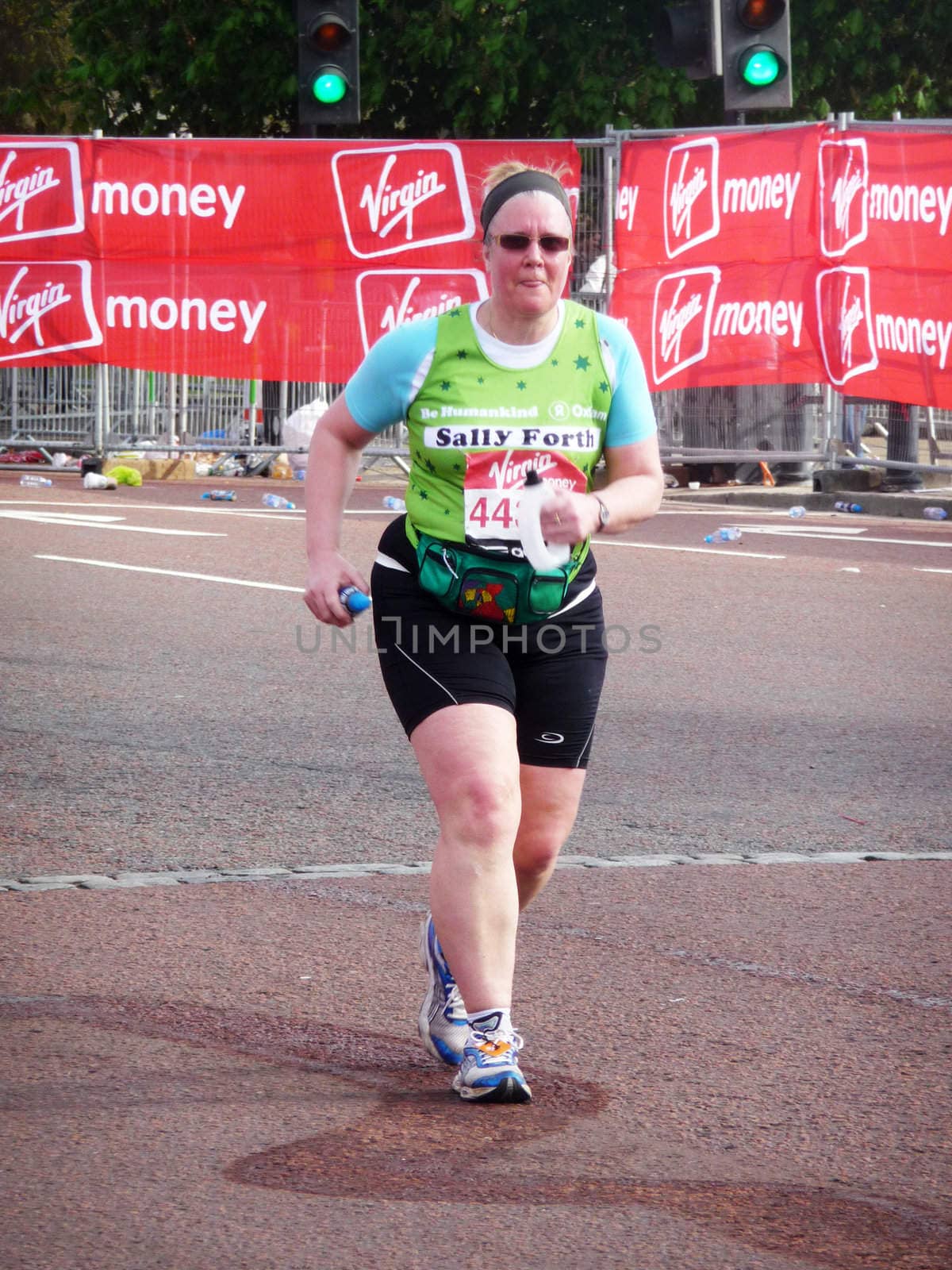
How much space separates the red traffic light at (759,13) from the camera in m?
15.9

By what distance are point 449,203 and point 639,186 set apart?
164cm

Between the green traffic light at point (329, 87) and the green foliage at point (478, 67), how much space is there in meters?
5.99

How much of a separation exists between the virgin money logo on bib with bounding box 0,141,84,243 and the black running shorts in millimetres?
13458

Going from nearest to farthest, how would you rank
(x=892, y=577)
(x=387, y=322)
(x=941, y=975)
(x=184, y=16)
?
(x=941, y=975) → (x=892, y=577) → (x=387, y=322) → (x=184, y=16)

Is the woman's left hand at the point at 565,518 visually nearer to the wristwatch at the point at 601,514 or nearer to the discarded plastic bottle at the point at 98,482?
the wristwatch at the point at 601,514

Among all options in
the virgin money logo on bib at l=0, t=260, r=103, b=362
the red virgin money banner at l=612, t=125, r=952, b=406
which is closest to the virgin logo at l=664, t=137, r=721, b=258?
the red virgin money banner at l=612, t=125, r=952, b=406

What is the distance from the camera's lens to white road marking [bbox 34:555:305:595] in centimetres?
1118

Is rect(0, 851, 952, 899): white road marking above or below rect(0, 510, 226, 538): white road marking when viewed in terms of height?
below

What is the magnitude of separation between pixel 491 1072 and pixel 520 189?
176 cm

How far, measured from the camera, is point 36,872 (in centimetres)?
544

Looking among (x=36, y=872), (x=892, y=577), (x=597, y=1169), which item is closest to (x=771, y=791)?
(x=36, y=872)

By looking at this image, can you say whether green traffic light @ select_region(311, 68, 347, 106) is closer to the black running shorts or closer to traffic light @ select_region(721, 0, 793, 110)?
traffic light @ select_region(721, 0, 793, 110)

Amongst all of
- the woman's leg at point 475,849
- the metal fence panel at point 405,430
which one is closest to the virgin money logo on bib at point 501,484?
the woman's leg at point 475,849

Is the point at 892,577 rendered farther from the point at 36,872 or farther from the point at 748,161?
the point at 36,872
